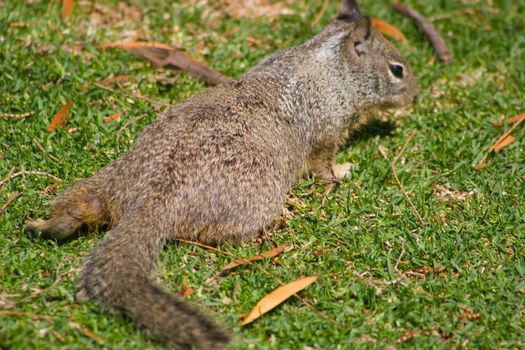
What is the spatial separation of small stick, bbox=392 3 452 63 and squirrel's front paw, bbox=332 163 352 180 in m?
2.03

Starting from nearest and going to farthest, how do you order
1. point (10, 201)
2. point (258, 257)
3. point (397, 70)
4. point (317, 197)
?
point (258, 257) < point (10, 201) < point (317, 197) < point (397, 70)

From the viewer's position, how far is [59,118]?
580 cm

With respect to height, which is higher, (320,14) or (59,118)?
(59,118)

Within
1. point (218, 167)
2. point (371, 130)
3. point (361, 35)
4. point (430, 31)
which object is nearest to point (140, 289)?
point (218, 167)

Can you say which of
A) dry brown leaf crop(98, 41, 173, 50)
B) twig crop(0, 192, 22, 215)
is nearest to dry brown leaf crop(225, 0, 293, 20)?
dry brown leaf crop(98, 41, 173, 50)

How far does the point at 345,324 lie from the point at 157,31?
4128 millimetres

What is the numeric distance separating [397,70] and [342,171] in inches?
44.3

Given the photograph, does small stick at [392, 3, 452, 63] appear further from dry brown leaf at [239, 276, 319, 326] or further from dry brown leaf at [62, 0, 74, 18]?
dry brown leaf at [239, 276, 319, 326]

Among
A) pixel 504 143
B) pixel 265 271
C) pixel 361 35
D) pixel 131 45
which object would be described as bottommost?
pixel 504 143

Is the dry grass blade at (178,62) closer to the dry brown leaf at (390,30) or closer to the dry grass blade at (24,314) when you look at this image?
the dry brown leaf at (390,30)

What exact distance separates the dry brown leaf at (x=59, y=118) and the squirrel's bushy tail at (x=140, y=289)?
1.68 m

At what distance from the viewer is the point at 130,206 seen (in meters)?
4.54

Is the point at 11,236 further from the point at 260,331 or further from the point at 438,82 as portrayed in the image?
the point at 438,82

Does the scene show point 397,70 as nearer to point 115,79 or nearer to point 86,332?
point 115,79
